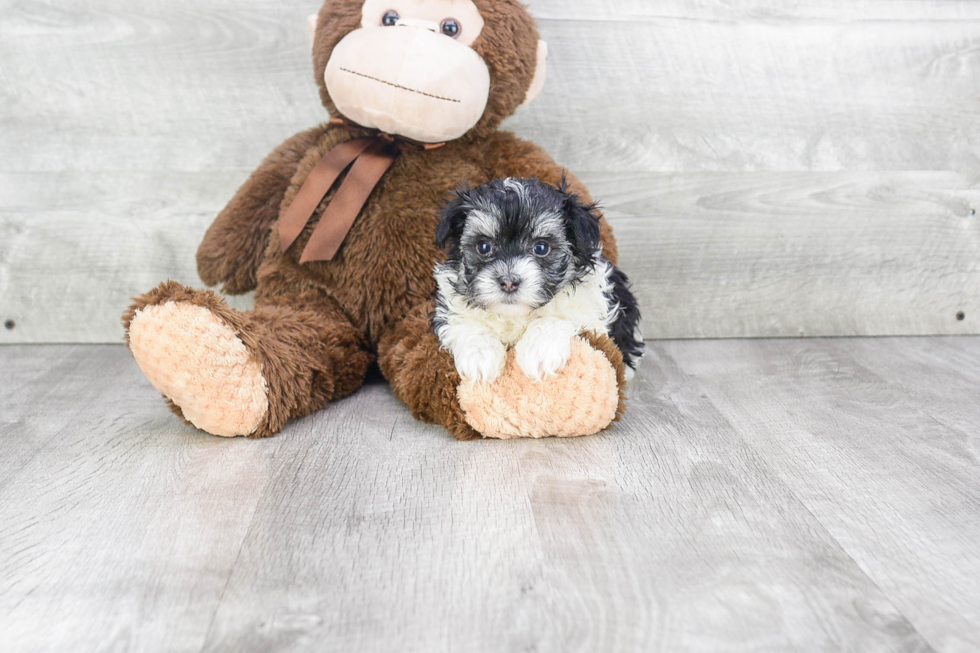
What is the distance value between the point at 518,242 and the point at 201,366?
56cm

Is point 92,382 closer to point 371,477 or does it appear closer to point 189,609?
point 371,477

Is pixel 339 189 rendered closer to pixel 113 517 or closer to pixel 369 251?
pixel 369 251

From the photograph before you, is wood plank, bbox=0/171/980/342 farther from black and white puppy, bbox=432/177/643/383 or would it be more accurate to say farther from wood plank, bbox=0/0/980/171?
black and white puppy, bbox=432/177/643/383

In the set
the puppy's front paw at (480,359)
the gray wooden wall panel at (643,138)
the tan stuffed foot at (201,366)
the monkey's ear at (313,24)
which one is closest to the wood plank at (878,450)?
the gray wooden wall panel at (643,138)

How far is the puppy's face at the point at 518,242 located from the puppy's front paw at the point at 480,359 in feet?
0.27

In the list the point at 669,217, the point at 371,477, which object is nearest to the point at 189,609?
the point at 371,477

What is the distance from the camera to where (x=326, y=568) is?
106cm

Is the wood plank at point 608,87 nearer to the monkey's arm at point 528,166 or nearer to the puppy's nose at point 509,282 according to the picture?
the monkey's arm at point 528,166

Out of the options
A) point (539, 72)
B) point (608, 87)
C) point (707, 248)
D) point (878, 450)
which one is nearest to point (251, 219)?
point (539, 72)

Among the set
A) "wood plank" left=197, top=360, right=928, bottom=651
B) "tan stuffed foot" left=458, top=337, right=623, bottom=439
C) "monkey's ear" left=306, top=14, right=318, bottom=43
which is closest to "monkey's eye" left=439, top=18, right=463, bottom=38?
"monkey's ear" left=306, top=14, right=318, bottom=43

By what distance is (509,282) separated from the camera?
1360 millimetres

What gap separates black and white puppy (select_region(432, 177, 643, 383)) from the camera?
139 centimetres

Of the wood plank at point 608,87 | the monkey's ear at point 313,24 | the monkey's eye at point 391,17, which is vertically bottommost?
the wood plank at point 608,87

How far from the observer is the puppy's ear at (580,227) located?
1.42 meters
